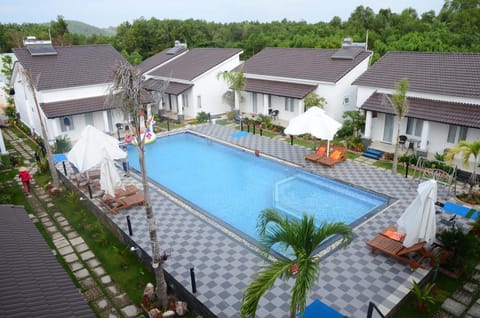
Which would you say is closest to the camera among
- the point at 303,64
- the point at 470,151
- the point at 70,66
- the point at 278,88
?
the point at 470,151

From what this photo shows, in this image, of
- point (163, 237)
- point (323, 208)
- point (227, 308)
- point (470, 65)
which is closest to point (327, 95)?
point (470, 65)

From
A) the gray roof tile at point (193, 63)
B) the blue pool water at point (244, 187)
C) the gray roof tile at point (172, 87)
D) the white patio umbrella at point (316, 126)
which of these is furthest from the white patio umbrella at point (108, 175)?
the gray roof tile at point (193, 63)

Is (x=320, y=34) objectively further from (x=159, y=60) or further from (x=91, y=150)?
(x=91, y=150)

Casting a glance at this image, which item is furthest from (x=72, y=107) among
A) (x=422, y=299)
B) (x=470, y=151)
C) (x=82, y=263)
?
(x=470, y=151)

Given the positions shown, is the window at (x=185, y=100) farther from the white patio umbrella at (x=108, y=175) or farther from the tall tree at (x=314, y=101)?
the white patio umbrella at (x=108, y=175)

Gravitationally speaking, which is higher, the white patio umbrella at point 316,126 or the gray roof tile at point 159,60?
the gray roof tile at point 159,60

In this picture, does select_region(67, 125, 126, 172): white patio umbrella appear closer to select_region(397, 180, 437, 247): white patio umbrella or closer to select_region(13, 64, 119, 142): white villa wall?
select_region(13, 64, 119, 142): white villa wall

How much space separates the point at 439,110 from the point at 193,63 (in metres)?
21.6

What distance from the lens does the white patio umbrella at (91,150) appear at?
52.2 feet

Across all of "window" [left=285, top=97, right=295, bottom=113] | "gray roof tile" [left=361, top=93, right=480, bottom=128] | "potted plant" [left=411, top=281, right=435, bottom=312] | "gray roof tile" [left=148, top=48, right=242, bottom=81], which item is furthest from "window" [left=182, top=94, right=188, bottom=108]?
"potted plant" [left=411, top=281, right=435, bottom=312]

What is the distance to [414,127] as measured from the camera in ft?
69.8

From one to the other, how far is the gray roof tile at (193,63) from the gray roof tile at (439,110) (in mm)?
→ 14731

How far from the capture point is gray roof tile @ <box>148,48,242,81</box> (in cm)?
3138

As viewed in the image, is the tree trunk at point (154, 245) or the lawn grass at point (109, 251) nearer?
the tree trunk at point (154, 245)
